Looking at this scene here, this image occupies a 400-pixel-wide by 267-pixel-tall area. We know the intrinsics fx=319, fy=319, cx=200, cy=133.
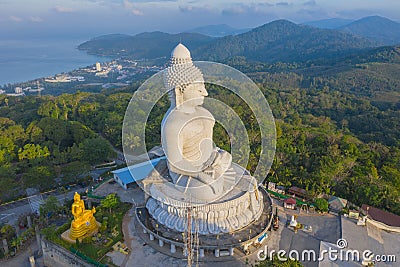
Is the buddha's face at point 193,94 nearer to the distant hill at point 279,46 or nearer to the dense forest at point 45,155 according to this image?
the dense forest at point 45,155

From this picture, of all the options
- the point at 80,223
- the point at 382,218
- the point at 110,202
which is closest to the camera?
the point at 80,223

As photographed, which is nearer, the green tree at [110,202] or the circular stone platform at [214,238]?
the circular stone platform at [214,238]

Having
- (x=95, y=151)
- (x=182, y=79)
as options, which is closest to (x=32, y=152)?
(x=95, y=151)

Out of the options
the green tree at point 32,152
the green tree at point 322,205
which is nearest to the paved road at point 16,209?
the green tree at point 32,152

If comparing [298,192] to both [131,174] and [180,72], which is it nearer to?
[131,174]

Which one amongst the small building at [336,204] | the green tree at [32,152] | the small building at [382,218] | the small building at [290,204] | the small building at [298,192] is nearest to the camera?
the small building at [382,218]

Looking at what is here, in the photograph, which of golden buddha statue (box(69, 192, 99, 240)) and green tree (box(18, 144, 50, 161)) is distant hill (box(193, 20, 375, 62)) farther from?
golden buddha statue (box(69, 192, 99, 240))

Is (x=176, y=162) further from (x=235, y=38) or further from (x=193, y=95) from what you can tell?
(x=235, y=38)
